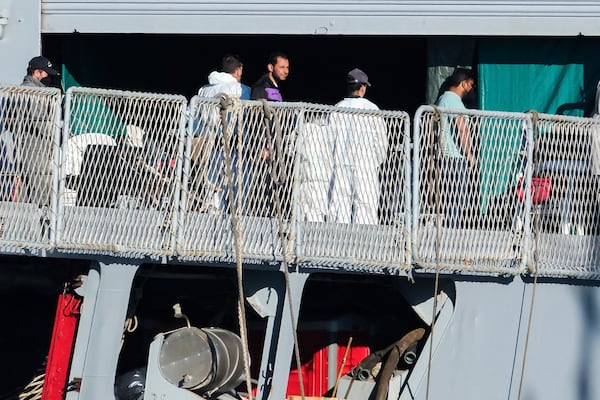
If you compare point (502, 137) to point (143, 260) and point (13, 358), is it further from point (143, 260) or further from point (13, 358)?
point (13, 358)

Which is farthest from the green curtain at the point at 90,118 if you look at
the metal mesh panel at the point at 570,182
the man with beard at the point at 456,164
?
the metal mesh panel at the point at 570,182

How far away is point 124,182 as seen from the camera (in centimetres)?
880

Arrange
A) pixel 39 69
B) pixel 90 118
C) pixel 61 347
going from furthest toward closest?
pixel 39 69
pixel 61 347
pixel 90 118

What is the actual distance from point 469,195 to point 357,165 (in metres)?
0.82

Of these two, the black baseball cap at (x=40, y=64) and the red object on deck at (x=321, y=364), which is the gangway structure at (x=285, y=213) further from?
the red object on deck at (x=321, y=364)

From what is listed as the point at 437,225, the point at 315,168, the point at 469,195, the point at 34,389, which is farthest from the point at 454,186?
the point at 34,389

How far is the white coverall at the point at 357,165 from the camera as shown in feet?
28.8

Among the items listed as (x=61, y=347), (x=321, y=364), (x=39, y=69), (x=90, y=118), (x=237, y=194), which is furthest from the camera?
(x=321, y=364)

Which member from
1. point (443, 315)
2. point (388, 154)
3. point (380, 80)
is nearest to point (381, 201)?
point (388, 154)

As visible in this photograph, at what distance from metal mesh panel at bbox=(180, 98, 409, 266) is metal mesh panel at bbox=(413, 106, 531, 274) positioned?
0.16 metres

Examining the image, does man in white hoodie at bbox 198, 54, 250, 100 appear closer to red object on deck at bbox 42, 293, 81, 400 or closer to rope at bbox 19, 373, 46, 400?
red object on deck at bbox 42, 293, 81, 400

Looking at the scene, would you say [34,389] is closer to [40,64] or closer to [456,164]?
[40,64]

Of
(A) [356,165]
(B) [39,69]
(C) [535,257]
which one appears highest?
(B) [39,69]

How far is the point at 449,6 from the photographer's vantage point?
33.9 ft
